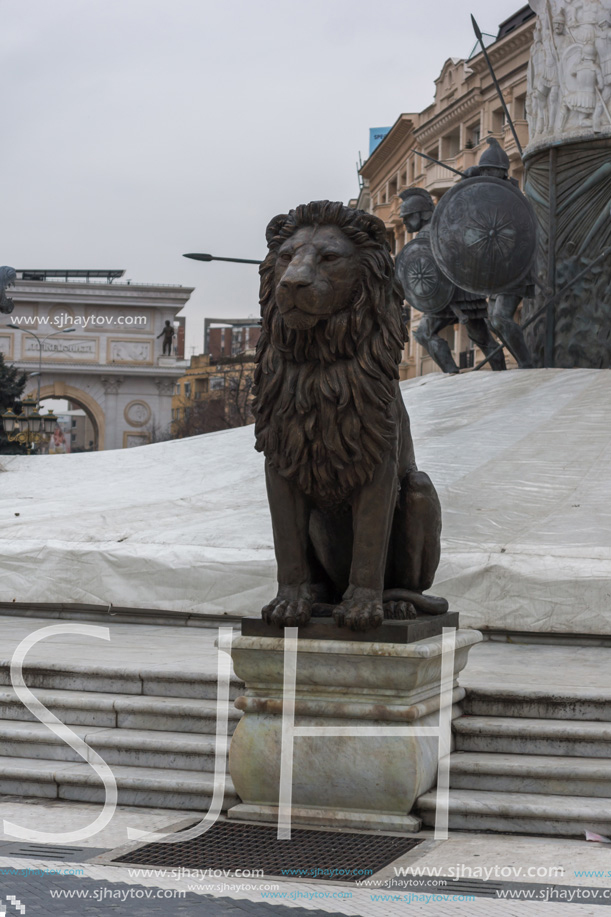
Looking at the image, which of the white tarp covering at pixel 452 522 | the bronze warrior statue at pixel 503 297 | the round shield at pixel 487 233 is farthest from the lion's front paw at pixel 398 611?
the bronze warrior statue at pixel 503 297

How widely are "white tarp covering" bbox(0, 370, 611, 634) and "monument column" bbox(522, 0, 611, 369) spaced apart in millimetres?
1284

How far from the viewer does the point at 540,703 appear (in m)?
5.14

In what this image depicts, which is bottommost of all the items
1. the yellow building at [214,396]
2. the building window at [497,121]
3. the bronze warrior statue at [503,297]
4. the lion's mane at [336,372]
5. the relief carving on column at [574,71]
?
the yellow building at [214,396]

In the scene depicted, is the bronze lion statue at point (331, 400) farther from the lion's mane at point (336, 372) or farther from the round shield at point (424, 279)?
the round shield at point (424, 279)

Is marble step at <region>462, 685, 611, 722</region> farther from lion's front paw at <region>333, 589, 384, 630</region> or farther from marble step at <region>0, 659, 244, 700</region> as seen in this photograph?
marble step at <region>0, 659, 244, 700</region>

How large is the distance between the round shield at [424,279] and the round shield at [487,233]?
0.96 m

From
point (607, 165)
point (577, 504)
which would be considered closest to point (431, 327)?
point (607, 165)

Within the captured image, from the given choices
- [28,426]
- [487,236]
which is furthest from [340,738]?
[28,426]

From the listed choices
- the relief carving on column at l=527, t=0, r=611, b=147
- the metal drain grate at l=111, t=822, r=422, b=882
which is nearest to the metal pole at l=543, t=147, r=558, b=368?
the relief carving on column at l=527, t=0, r=611, b=147

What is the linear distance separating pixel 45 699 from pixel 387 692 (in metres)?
1.76

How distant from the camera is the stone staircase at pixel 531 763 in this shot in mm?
4520

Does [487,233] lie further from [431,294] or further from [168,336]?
[168,336]

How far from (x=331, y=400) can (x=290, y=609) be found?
82 centimetres

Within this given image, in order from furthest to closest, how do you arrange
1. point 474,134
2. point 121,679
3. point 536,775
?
point 474,134
point 121,679
point 536,775
